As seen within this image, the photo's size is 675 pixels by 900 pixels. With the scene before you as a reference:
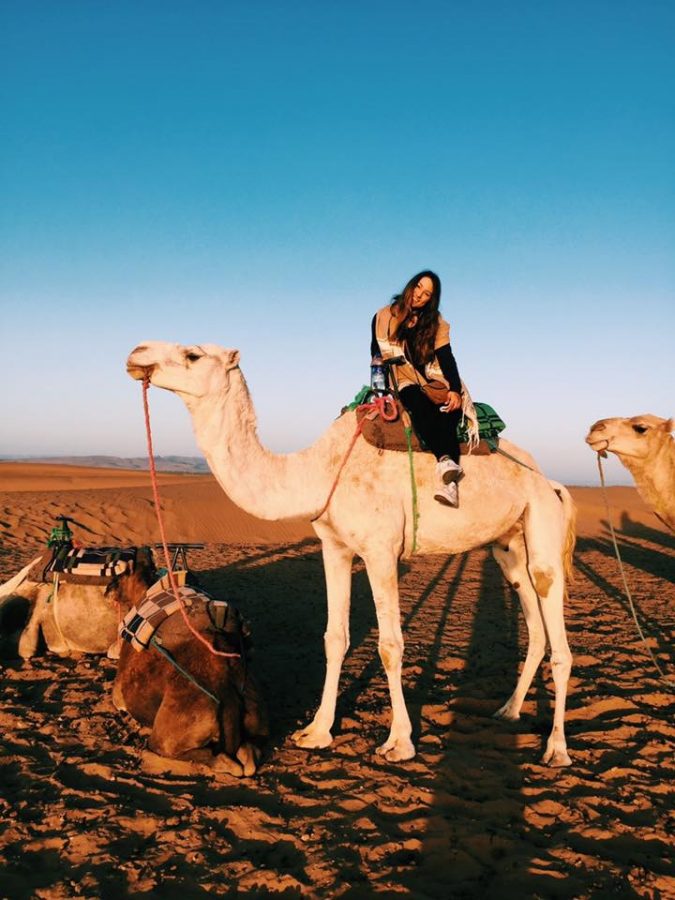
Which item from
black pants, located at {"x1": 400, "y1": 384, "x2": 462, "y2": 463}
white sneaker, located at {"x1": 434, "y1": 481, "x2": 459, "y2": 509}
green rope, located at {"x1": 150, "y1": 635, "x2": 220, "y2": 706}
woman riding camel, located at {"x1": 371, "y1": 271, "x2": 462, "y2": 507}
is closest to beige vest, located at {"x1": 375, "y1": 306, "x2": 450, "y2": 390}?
woman riding camel, located at {"x1": 371, "y1": 271, "x2": 462, "y2": 507}

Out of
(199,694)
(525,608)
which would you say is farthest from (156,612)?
(525,608)

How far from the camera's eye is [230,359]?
4191 mm

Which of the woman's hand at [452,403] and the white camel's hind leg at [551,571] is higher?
the woman's hand at [452,403]

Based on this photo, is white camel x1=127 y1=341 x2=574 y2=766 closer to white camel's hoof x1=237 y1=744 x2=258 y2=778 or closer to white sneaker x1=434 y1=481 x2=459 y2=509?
white sneaker x1=434 y1=481 x2=459 y2=509

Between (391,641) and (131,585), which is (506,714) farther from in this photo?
(131,585)

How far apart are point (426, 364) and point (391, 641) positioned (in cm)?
203

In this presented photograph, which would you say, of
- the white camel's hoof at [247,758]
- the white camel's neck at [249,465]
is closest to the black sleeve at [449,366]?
the white camel's neck at [249,465]

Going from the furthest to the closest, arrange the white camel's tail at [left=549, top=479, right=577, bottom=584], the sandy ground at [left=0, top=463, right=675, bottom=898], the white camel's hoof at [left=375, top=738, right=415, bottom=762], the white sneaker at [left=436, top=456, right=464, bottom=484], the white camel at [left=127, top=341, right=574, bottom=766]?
the white camel's tail at [left=549, top=479, right=577, bottom=584]
the white sneaker at [left=436, top=456, right=464, bottom=484]
the white camel's hoof at [left=375, top=738, right=415, bottom=762]
the white camel at [left=127, top=341, right=574, bottom=766]
the sandy ground at [left=0, top=463, right=675, bottom=898]

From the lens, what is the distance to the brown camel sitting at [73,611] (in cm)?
611

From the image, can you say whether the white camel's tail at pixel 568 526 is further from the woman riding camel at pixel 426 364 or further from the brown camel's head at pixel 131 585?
the brown camel's head at pixel 131 585

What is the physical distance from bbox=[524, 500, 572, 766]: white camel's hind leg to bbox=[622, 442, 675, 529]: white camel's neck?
5.28 feet

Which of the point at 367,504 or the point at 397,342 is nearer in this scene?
the point at 367,504

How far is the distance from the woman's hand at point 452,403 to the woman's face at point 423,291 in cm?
69

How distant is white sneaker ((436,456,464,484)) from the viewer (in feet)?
14.6
